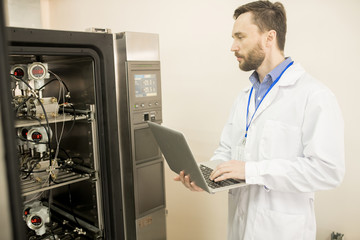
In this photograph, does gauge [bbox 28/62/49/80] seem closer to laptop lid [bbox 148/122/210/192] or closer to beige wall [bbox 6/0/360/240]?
laptop lid [bbox 148/122/210/192]

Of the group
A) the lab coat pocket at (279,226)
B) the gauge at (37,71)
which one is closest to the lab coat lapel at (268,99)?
the lab coat pocket at (279,226)

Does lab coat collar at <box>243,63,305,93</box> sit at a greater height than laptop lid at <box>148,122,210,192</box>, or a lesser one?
greater

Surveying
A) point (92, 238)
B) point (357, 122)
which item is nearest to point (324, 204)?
point (357, 122)

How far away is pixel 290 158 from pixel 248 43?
1.76ft

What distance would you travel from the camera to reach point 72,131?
1.75 m

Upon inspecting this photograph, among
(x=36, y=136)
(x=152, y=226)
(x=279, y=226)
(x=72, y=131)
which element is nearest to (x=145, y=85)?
(x=72, y=131)

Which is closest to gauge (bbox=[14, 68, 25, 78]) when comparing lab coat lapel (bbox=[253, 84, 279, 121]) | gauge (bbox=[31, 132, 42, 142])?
gauge (bbox=[31, 132, 42, 142])

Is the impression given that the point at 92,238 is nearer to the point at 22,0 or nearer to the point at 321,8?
the point at 321,8

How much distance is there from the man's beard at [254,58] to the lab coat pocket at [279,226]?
0.64 m

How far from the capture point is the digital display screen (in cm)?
166

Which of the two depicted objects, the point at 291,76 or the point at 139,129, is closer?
the point at 291,76

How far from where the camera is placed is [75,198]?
5.90 feet

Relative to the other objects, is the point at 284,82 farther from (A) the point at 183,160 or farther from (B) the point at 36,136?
(B) the point at 36,136

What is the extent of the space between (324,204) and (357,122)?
1.60 feet
